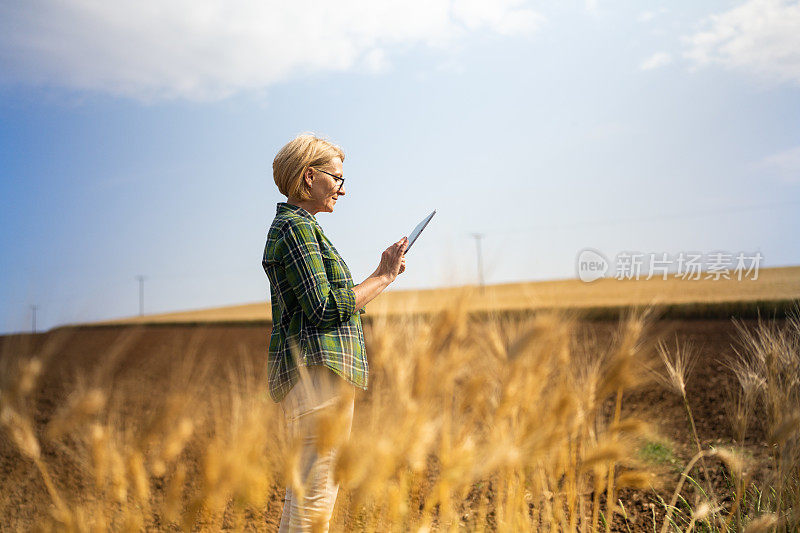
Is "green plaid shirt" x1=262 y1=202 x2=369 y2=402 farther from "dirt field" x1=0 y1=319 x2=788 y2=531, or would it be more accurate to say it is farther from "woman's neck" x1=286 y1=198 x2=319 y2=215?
"dirt field" x1=0 y1=319 x2=788 y2=531

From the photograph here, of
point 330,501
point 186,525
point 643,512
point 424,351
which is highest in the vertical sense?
point 424,351

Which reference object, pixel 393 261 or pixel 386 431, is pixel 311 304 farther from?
pixel 386 431

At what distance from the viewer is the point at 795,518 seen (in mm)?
2420

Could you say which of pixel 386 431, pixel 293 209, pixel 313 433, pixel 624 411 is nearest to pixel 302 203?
pixel 293 209

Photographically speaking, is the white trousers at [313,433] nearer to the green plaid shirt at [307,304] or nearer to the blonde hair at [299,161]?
the green plaid shirt at [307,304]

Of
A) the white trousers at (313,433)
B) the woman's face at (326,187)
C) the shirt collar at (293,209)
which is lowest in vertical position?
the white trousers at (313,433)

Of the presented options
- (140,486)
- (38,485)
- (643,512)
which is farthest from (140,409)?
(140,486)

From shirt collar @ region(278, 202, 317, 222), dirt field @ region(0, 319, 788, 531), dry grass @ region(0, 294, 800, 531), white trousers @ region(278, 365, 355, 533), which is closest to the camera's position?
dry grass @ region(0, 294, 800, 531)

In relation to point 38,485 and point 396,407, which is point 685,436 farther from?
point 38,485

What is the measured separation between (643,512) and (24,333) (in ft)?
10.9

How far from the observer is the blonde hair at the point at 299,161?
2.19 metres

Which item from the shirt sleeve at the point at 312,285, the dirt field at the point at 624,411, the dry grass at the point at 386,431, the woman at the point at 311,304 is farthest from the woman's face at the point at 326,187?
the dirt field at the point at 624,411

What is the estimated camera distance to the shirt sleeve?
6.63 feet

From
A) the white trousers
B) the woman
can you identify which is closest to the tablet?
the woman
